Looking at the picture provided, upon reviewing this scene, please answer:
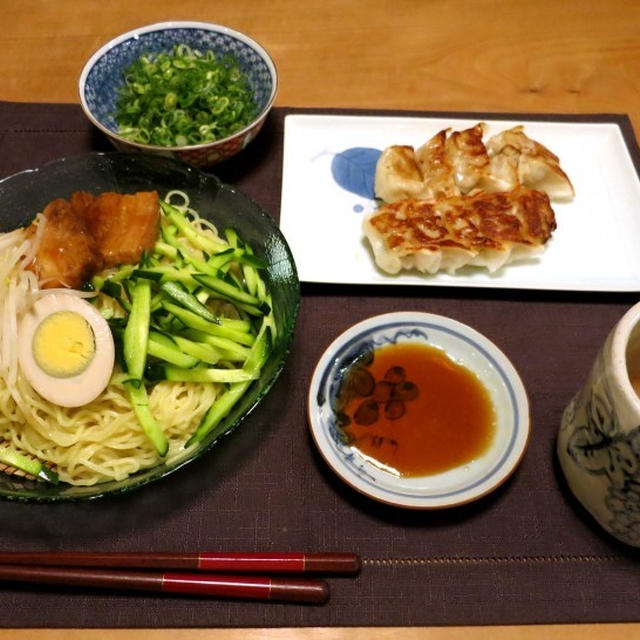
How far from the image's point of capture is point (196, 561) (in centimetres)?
134

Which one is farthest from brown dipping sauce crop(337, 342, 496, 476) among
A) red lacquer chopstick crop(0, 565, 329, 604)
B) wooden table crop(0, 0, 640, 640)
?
wooden table crop(0, 0, 640, 640)

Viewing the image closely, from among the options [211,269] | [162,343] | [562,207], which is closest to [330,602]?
[162,343]

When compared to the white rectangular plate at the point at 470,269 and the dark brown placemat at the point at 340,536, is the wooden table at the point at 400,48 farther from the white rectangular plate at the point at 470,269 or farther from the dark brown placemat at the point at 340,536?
the dark brown placemat at the point at 340,536

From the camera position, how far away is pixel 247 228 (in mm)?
1800

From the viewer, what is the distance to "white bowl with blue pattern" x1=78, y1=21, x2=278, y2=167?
1.99 m

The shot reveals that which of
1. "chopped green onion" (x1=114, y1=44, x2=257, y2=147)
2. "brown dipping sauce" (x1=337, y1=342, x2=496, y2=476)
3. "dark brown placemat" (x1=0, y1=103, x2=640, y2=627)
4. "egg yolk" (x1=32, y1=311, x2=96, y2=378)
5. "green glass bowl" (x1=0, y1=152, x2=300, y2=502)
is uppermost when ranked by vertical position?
"chopped green onion" (x1=114, y1=44, x2=257, y2=147)

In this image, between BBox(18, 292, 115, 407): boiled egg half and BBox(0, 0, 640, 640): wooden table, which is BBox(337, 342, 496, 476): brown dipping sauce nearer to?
BBox(18, 292, 115, 407): boiled egg half

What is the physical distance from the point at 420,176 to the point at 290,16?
1.27 m

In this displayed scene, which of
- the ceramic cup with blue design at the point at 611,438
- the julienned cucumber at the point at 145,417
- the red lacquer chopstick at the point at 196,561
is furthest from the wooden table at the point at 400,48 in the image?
the red lacquer chopstick at the point at 196,561

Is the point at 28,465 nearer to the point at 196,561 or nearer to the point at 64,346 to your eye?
the point at 64,346

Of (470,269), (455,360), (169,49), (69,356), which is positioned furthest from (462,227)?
(169,49)

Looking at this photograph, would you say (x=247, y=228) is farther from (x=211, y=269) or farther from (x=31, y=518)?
(x=31, y=518)

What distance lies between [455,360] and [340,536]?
1.88 ft

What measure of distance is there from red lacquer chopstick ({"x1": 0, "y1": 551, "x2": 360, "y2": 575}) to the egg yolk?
413mm
